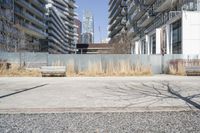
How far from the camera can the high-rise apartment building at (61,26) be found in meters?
106

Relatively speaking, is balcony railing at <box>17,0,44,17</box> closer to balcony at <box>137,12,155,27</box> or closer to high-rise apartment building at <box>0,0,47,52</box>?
high-rise apartment building at <box>0,0,47,52</box>

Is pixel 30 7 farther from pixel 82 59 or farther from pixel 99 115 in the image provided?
pixel 99 115

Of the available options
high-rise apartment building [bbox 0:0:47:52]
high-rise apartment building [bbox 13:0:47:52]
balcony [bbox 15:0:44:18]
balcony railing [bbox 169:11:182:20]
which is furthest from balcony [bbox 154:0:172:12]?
balcony [bbox 15:0:44:18]

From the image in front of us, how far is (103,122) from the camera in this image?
6.14 meters

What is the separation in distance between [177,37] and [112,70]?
19052 millimetres

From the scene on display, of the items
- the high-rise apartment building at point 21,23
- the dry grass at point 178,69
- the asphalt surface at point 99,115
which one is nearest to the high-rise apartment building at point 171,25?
the dry grass at point 178,69

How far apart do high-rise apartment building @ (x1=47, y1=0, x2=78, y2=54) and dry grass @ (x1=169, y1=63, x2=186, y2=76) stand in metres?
77.2

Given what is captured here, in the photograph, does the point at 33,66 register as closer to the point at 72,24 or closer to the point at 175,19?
the point at 175,19

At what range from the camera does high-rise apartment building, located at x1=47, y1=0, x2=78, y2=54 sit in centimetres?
10607

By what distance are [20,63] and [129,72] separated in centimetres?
997

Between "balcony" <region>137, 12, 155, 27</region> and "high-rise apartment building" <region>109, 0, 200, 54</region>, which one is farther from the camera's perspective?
"balcony" <region>137, 12, 155, 27</region>

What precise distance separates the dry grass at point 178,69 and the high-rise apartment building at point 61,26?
7722 cm

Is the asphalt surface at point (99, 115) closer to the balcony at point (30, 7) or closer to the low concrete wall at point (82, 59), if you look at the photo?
the low concrete wall at point (82, 59)

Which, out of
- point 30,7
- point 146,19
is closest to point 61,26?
point 30,7
